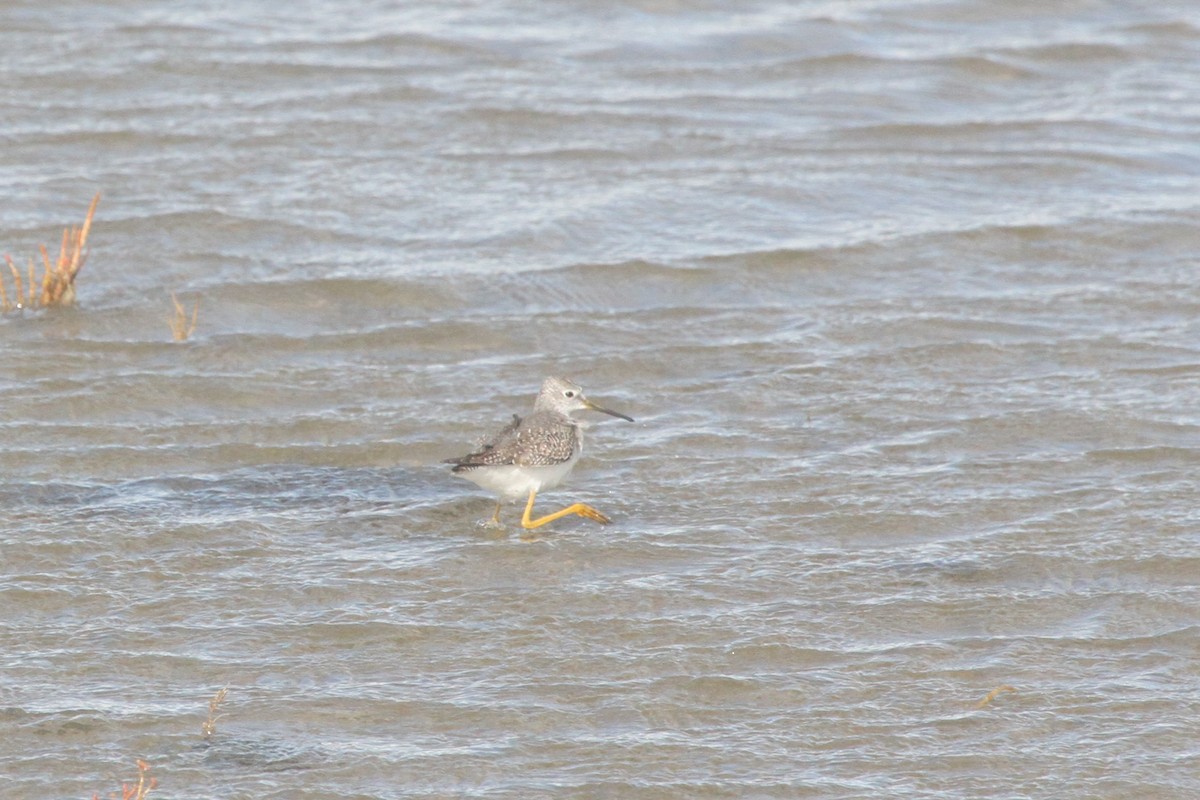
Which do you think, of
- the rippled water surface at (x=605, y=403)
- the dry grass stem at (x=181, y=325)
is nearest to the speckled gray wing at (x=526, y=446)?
the rippled water surface at (x=605, y=403)

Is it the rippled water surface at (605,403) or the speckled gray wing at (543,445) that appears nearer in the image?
the rippled water surface at (605,403)

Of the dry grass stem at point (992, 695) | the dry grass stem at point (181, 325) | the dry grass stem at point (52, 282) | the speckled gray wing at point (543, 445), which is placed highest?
the dry grass stem at point (52, 282)

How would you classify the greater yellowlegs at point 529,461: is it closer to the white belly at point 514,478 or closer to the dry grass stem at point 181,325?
the white belly at point 514,478

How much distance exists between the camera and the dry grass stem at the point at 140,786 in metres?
4.78

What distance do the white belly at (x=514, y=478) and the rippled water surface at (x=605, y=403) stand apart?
0.26 m

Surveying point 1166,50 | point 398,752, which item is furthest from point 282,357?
point 1166,50

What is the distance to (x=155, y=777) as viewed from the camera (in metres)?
5.12

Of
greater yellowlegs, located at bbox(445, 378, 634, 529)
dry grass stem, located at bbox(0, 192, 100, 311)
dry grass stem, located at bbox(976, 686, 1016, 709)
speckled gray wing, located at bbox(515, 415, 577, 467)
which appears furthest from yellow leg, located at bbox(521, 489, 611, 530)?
dry grass stem, located at bbox(0, 192, 100, 311)

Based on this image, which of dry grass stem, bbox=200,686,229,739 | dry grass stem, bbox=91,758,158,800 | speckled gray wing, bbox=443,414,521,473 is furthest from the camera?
speckled gray wing, bbox=443,414,521,473

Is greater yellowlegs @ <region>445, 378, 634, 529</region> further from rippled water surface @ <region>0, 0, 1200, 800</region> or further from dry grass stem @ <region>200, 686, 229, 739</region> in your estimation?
dry grass stem @ <region>200, 686, 229, 739</region>

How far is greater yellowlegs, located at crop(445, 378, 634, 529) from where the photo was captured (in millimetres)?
7145

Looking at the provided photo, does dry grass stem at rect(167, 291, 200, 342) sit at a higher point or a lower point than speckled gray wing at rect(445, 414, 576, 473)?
higher

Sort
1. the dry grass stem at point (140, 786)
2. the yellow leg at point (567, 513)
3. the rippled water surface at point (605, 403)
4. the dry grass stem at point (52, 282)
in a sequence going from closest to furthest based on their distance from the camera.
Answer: the dry grass stem at point (140, 786)
the rippled water surface at point (605, 403)
the yellow leg at point (567, 513)
the dry grass stem at point (52, 282)

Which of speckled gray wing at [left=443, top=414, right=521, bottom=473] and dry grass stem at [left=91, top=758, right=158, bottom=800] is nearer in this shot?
dry grass stem at [left=91, top=758, right=158, bottom=800]
